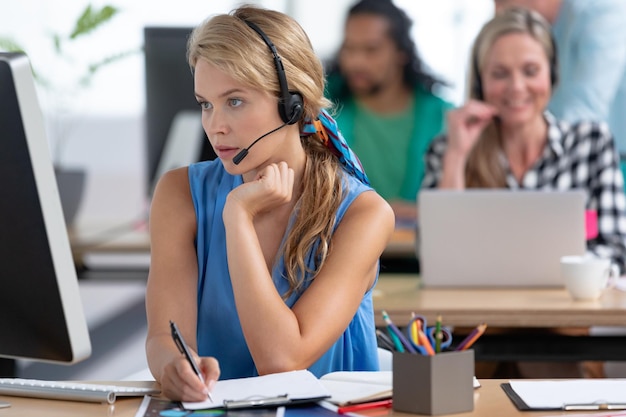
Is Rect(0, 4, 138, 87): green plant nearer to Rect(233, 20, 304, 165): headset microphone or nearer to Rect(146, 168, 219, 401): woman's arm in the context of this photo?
Rect(146, 168, 219, 401): woman's arm

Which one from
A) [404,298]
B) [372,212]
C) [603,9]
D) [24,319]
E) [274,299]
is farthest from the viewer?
[603,9]

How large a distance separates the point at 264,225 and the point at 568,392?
2.39ft

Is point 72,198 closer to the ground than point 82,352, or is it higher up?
closer to the ground

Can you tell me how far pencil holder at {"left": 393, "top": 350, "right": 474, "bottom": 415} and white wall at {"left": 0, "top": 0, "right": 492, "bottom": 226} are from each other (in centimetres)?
311

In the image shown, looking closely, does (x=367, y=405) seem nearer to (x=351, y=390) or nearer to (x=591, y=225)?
(x=351, y=390)

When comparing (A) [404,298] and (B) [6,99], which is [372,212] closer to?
(A) [404,298]

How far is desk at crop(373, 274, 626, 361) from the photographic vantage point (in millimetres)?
2443

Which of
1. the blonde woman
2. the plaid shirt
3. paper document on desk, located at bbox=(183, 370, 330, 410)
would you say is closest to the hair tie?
the blonde woman

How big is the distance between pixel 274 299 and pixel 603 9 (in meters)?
3.72

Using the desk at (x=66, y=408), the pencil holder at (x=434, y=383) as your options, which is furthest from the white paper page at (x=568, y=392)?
the desk at (x=66, y=408)

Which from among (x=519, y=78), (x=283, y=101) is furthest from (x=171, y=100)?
(x=283, y=101)

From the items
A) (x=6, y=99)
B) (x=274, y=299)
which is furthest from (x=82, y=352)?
(x=274, y=299)

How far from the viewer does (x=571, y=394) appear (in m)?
1.54

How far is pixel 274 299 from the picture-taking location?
1784 millimetres
